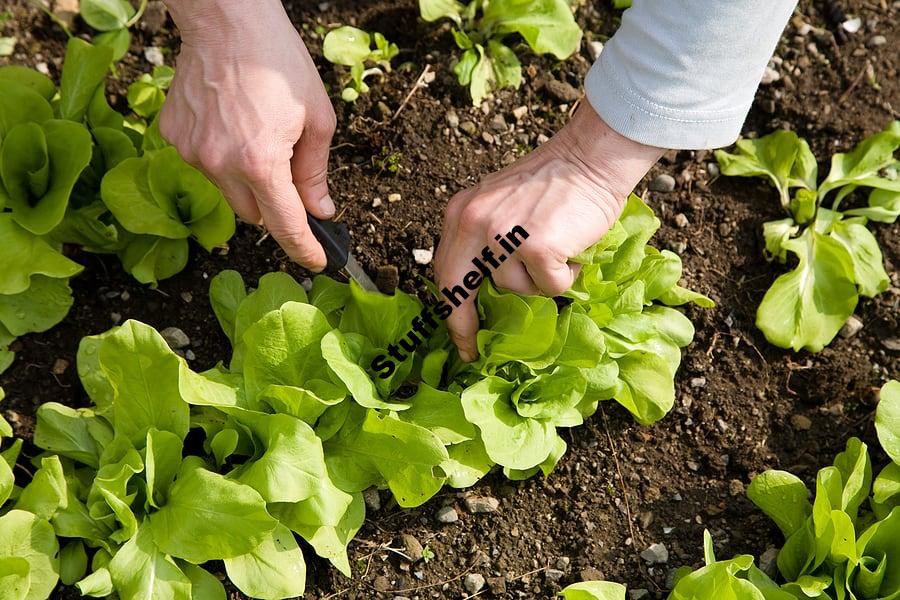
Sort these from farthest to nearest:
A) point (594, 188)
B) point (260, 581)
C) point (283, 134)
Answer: point (260, 581) → point (594, 188) → point (283, 134)

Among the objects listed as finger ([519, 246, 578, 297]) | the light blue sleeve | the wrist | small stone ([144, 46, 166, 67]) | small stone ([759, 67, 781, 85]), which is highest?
the light blue sleeve

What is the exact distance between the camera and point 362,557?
2.15 metres

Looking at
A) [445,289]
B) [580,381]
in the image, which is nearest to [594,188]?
[445,289]

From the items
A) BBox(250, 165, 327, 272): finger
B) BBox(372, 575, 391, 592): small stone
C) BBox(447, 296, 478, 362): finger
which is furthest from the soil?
BBox(250, 165, 327, 272): finger

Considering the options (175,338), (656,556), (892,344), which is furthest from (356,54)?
(892,344)

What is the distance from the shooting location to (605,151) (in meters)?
1.72

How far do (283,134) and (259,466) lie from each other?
0.70 meters

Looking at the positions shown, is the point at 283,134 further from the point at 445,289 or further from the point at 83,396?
the point at 83,396

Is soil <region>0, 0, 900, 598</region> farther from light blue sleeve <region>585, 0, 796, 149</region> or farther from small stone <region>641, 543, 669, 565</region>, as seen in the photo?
light blue sleeve <region>585, 0, 796, 149</region>

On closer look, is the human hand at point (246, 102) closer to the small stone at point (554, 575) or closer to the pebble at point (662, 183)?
the small stone at point (554, 575)

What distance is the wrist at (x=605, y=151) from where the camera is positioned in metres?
1.71

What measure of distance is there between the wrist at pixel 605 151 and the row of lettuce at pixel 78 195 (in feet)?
3.09

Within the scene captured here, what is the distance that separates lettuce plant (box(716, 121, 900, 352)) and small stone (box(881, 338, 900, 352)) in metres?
0.14

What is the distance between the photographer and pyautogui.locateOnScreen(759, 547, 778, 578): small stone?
2.19 metres
